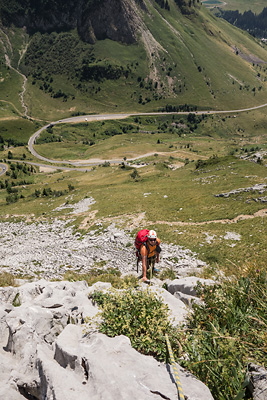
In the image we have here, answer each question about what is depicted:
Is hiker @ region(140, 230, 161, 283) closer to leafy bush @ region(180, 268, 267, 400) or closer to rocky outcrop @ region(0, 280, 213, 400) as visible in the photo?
rocky outcrop @ region(0, 280, 213, 400)

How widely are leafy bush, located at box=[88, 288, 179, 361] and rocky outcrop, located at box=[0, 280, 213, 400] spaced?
31 centimetres

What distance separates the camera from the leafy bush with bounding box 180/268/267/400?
18.3 feet

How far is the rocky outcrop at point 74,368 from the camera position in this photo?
5.79m

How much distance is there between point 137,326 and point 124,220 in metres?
31.2

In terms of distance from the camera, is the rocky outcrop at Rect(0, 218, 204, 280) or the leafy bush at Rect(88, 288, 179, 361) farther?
the rocky outcrop at Rect(0, 218, 204, 280)

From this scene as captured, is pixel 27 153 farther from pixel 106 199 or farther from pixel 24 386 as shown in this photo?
pixel 24 386

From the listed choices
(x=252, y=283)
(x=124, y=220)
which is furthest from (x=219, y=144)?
(x=252, y=283)

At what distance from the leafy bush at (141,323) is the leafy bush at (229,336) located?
638 mm

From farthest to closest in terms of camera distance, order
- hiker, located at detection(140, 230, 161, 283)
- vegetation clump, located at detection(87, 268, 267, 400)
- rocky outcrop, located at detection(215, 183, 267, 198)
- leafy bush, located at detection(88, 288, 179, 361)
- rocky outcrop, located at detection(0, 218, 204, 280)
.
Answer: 1. rocky outcrop, located at detection(215, 183, 267, 198)
2. rocky outcrop, located at detection(0, 218, 204, 280)
3. hiker, located at detection(140, 230, 161, 283)
4. leafy bush, located at detection(88, 288, 179, 361)
5. vegetation clump, located at detection(87, 268, 267, 400)

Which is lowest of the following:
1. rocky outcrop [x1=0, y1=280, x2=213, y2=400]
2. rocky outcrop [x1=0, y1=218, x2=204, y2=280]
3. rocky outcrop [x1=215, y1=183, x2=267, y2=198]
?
rocky outcrop [x1=0, y1=218, x2=204, y2=280]

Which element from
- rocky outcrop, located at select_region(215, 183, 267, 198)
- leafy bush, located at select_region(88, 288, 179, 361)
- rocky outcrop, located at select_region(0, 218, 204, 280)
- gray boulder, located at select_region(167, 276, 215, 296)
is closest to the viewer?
leafy bush, located at select_region(88, 288, 179, 361)

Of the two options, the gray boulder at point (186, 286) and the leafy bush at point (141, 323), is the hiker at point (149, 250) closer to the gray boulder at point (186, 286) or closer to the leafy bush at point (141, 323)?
the gray boulder at point (186, 286)

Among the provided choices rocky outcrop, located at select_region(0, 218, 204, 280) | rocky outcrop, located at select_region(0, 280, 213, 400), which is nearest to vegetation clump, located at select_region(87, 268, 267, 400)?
rocky outcrop, located at select_region(0, 280, 213, 400)

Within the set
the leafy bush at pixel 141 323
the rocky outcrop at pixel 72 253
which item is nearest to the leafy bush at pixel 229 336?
the leafy bush at pixel 141 323
